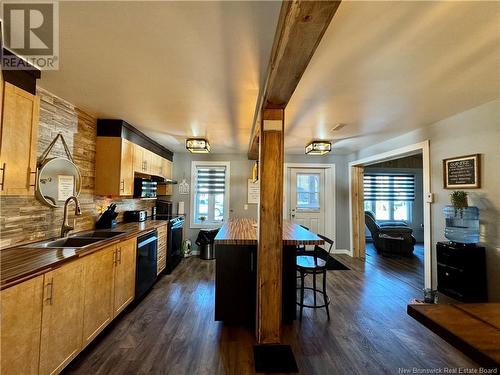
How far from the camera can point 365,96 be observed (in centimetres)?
225

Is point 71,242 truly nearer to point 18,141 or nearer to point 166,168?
point 18,141

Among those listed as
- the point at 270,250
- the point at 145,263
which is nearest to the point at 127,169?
the point at 145,263

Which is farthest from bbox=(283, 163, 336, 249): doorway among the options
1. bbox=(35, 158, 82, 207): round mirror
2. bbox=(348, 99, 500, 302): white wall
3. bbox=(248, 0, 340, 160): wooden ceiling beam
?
bbox=(35, 158, 82, 207): round mirror

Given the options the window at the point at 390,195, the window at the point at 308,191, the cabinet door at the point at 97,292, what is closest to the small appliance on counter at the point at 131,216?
the cabinet door at the point at 97,292

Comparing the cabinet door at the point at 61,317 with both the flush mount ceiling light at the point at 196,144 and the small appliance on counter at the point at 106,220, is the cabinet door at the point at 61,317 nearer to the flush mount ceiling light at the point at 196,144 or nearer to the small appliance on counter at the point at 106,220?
the small appliance on counter at the point at 106,220

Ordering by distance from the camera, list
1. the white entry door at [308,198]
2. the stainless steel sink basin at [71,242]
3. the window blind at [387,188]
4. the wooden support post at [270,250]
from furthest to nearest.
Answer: the window blind at [387,188] < the white entry door at [308,198] < the stainless steel sink basin at [71,242] < the wooden support post at [270,250]

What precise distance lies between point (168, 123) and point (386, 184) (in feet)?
22.6

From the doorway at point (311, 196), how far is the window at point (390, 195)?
Answer: 8.04 ft

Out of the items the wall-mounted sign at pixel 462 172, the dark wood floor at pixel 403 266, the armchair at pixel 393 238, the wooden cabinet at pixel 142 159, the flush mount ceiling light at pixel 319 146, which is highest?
the flush mount ceiling light at pixel 319 146

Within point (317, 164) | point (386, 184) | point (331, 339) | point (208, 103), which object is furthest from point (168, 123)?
point (386, 184)

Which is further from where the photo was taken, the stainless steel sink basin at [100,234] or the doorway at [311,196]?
the doorway at [311,196]

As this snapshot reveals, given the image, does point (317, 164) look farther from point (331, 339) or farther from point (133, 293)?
point (133, 293)

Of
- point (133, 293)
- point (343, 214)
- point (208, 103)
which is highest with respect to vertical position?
point (208, 103)

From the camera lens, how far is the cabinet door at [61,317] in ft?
5.02
